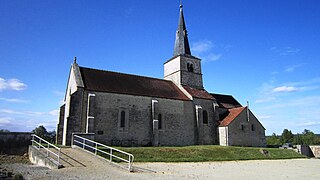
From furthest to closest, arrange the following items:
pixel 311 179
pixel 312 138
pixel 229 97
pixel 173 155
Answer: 1. pixel 312 138
2. pixel 229 97
3. pixel 173 155
4. pixel 311 179

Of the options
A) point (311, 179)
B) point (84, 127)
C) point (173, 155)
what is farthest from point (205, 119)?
point (311, 179)

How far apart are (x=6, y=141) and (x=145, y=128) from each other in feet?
42.7

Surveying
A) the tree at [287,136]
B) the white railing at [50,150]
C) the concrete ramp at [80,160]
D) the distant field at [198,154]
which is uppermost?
the white railing at [50,150]

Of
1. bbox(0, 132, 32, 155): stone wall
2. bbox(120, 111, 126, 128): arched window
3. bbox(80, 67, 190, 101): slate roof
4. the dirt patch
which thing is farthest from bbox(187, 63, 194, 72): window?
the dirt patch

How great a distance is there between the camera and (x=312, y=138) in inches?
2840

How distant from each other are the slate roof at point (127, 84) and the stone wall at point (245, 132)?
690cm

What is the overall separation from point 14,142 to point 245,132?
25.0m

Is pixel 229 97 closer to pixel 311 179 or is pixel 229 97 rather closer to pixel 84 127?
pixel 84 127

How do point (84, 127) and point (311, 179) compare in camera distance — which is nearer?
point (311, 179)

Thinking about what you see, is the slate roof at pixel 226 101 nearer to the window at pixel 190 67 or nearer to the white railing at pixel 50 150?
the window at pixel 190 67

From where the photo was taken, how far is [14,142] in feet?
53.1

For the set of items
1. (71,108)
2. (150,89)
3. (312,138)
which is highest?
(150,89)

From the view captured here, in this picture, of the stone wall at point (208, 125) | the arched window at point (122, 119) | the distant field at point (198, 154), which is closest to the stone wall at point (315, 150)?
the distant field at point (198, 154)

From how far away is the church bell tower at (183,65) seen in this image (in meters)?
33.2
